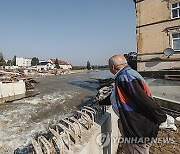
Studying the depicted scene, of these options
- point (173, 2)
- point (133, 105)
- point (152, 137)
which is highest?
point (173, 2)

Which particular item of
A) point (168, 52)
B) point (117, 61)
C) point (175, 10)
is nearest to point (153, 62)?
point (168, 52)

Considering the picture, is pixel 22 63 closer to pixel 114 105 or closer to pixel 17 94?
pixel 17 94

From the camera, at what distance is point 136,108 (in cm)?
271

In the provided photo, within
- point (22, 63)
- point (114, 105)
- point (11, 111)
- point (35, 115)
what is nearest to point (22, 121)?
point (35, 115)

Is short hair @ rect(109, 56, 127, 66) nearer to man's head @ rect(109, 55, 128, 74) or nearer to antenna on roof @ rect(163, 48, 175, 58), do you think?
man's head @ rect(109, 55, 128, 74)

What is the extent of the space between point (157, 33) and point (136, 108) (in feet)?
47.1

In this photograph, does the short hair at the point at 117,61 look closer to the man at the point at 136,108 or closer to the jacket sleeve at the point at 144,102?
the man at the point at 136,108

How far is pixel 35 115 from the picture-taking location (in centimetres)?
1209

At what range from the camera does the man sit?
263 cm

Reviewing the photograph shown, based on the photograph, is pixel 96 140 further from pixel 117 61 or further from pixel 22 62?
pixel 22 62

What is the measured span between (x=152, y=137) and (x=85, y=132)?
4.82 feet

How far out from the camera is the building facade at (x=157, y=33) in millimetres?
14672

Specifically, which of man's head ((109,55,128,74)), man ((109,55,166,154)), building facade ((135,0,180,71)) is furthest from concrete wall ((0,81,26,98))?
man ((109,55,166,154))

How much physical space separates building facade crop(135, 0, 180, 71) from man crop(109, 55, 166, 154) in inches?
482
